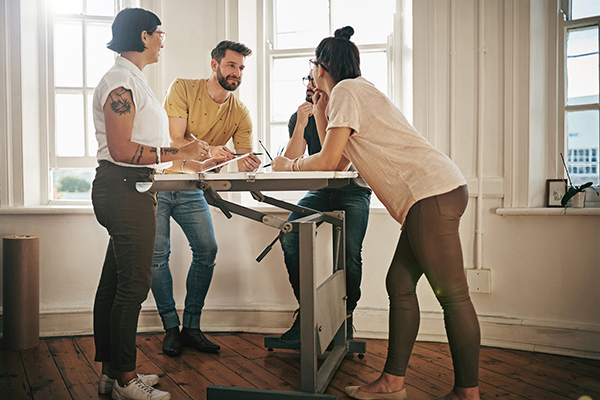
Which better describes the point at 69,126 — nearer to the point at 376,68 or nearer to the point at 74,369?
A: the point at 74,369

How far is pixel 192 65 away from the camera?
298 centimetres

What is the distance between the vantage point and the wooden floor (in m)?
2.02

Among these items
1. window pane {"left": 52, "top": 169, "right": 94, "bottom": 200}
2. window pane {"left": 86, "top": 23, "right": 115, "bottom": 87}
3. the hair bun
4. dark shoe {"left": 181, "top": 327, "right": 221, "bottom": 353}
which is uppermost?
window pane {"left": 86, "top": 23, "right": 115, "bottom": 87}

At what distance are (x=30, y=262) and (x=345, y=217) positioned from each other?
1.75 metres

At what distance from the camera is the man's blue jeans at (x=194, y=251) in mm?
2584

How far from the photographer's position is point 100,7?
3.20 m

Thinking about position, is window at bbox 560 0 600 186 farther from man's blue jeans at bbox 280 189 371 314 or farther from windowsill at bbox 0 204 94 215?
windowsill at bbox 0 204 94 215

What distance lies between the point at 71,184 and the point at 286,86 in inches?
61.6

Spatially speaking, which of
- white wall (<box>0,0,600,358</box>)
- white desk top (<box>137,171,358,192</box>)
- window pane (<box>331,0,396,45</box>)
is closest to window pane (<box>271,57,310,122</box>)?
window pane (<box>331,0,396,45</box>)

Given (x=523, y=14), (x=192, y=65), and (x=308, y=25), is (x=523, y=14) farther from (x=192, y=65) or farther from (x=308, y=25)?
(x=192, y=65)

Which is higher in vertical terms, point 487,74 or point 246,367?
point 487,74

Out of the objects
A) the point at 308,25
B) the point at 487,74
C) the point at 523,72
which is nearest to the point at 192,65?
the point at 308,25

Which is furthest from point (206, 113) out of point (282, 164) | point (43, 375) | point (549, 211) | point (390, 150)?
point (549, 211)

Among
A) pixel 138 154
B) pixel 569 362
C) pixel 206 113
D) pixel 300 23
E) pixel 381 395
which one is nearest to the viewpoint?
pixel 138 154
